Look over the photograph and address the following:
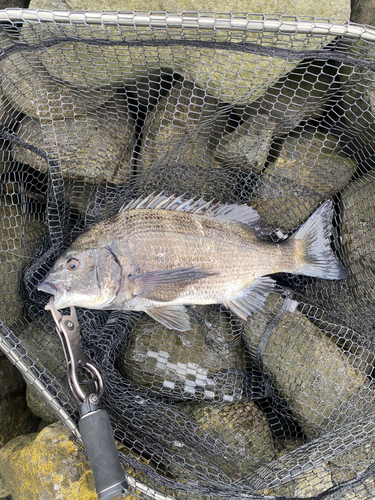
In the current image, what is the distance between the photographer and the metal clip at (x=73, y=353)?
2.01 m

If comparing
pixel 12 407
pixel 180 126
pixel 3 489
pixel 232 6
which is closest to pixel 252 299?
pixel 180 126

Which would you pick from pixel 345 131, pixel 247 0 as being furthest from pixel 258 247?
pixel 247 0

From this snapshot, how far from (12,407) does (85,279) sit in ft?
5.21

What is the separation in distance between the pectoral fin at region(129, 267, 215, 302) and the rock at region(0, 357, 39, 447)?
1.56 m

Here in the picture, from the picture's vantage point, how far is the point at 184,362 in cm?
283

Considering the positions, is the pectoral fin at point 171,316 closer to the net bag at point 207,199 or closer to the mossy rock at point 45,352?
the net bag at point 207,199

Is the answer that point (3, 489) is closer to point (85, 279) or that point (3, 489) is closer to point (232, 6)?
point (85, 279)

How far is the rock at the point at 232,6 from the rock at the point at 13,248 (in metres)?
1.61

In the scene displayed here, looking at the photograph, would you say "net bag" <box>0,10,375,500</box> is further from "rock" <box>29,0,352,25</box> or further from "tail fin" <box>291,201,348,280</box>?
"tail fin" <box>291,201,348,280</box>

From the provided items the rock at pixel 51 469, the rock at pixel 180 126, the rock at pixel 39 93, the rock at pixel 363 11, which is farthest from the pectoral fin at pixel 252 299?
the rock at pixel 363 11

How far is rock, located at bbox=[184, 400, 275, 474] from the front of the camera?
2.63 meters

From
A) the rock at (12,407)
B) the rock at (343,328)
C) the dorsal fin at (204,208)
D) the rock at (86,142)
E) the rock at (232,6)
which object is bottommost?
the rock at (12,407)

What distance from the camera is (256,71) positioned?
7.90ft

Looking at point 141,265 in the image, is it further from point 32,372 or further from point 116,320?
point 32,372
